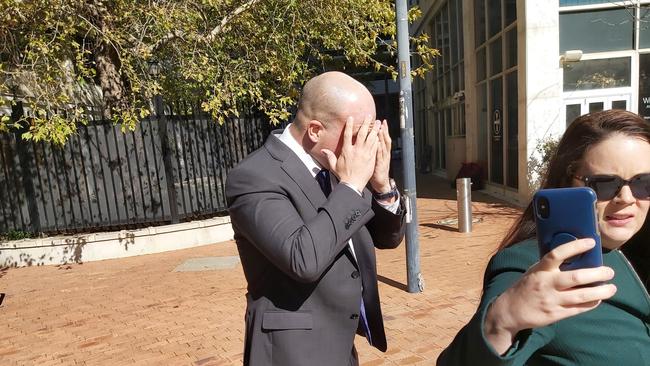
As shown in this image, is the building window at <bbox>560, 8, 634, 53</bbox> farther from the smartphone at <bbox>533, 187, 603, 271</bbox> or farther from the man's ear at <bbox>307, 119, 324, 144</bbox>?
the smartphone at <bbox>533, 187, 603, 271</bbox>

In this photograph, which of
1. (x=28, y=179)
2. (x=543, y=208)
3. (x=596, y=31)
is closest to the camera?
(x=543, y=208)

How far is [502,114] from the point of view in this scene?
11.6 m

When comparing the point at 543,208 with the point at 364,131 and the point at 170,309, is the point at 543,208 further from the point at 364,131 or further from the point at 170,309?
the point at 170,309

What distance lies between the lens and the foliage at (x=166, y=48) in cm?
630

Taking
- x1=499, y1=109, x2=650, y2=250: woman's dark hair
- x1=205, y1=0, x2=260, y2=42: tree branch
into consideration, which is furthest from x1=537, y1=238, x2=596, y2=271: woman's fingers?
x1=205, y1=0, x2=260, y2=42: tree branch

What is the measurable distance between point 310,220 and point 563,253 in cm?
82

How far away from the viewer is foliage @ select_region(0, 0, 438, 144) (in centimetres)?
630

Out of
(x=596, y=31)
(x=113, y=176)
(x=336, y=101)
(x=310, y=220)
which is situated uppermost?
A: (x=596, y=31)

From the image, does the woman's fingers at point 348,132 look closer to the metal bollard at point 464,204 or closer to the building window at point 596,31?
the metal bollard at point 464,204

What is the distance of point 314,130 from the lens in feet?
5.41

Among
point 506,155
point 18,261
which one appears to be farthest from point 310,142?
point 506,155

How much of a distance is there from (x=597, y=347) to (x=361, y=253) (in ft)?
2.96

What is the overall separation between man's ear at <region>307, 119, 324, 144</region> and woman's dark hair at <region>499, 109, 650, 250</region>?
2.40 ft

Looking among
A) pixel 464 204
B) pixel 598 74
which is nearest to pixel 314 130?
pixel 464 204
